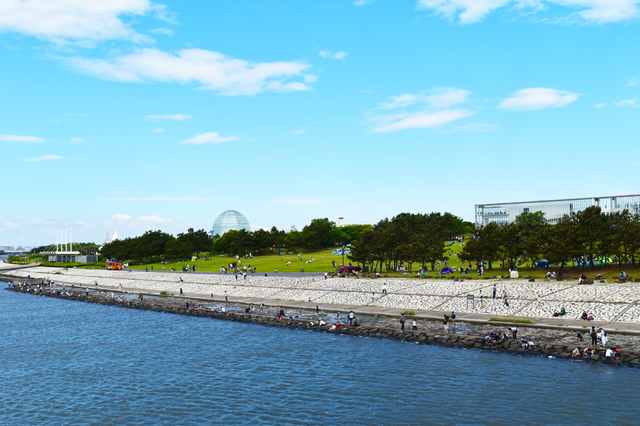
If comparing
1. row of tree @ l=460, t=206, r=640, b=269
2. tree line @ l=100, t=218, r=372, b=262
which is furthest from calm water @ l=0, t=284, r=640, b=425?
tree line @ l=100, t=218, r=372, b=262

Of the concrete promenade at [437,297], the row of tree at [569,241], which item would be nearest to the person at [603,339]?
the concrete promenade at [437,297]

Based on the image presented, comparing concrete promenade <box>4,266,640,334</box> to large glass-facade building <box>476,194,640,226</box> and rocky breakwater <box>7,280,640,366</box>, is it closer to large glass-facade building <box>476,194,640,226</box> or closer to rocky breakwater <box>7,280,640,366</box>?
rocky breakwater <box>7,280,640,366</box>

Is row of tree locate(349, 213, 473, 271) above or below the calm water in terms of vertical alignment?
above

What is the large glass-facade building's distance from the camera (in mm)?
134375

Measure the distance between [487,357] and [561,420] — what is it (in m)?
11.4

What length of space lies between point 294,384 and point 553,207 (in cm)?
13365

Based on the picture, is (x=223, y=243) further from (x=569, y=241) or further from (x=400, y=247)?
(x=569, y=241)

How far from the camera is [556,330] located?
4097 cm

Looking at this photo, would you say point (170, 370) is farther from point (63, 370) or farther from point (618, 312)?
point (618, 312)

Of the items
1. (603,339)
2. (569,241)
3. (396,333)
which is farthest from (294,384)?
(569,241)

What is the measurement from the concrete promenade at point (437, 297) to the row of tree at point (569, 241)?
24.2 ft

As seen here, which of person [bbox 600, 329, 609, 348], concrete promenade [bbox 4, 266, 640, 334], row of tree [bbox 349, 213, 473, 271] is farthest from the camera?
row of tree [bbox 349, 213, 473, 271]

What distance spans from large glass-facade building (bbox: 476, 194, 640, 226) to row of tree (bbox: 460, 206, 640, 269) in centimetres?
6086

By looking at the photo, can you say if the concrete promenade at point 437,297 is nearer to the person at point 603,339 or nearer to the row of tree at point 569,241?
the person at point 603,339
